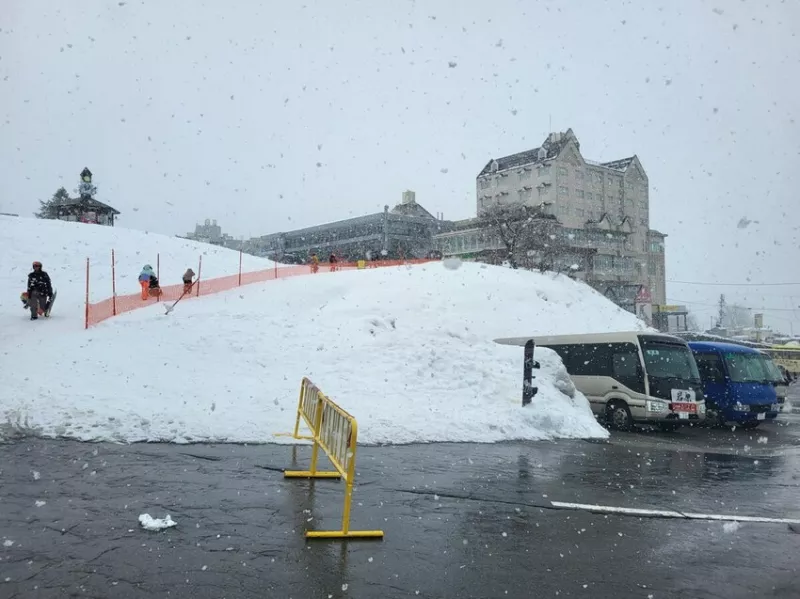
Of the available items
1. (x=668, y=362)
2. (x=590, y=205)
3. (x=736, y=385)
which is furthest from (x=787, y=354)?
(x=668, y=362)

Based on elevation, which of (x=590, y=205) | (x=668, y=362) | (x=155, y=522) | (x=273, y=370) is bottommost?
(x=155, y=522)

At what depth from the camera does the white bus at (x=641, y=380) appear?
1472 centimetres

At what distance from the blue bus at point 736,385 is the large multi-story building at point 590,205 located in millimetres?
42415

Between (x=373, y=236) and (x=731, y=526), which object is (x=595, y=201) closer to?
(x=373, y=236)

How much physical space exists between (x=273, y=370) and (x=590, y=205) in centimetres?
6828

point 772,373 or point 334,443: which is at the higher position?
point 334,443

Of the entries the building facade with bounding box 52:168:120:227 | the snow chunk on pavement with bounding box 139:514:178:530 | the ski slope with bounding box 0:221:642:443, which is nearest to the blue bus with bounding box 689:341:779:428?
the ski slope with bounding box 0:221:642:443

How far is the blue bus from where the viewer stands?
1697cm

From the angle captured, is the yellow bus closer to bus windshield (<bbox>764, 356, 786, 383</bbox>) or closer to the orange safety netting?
bus windshield (<bbox>764, 356, 786, 383</bbox>)

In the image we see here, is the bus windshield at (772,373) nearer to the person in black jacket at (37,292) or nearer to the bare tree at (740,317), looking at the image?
the person in black jacket at (37,292)

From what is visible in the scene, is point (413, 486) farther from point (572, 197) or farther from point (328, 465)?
point (572, 197)

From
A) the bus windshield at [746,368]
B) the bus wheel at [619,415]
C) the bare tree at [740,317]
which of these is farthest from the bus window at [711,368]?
the bare tree at [740,317]

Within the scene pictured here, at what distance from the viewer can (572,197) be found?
72.1m

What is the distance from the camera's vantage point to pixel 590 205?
7475 centimetres
